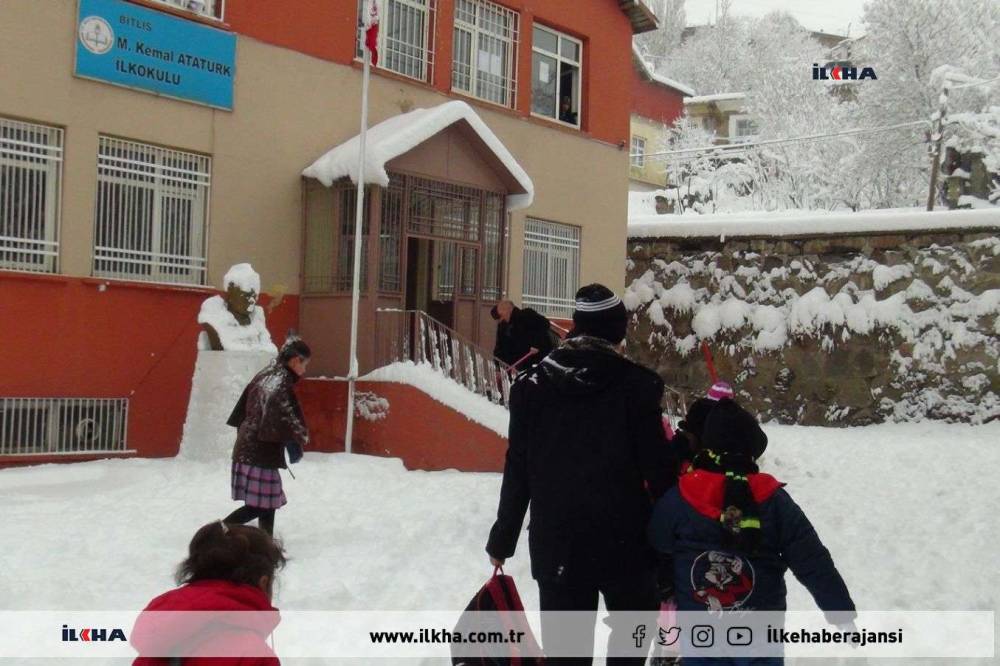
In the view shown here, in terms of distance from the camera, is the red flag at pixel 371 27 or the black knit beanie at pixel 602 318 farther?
the red flag at pixel 371 27

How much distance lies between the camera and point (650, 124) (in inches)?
1581

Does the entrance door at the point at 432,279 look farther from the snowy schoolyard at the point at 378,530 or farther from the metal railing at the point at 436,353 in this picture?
the snowy schoolyard at the point at 378,530

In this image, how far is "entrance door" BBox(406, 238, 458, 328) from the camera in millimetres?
14344

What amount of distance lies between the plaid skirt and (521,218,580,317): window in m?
9.44

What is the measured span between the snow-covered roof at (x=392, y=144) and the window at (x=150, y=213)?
1418 mm

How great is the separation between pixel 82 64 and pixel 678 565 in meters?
9.37

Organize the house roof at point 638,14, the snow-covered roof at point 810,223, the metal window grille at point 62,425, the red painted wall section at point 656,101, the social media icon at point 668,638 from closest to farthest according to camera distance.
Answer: the social media icon at point 668,638 < the metal window grille at point 62,425 < the snow-covered roof at point 810,223 < the house roof at point 638,14 < the red painted wall section at point 656,101

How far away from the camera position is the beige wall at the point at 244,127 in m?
10.5

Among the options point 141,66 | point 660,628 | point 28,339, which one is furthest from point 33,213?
point 660,628

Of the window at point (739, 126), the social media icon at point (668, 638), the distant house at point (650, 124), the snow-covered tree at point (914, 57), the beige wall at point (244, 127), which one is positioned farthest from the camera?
the window at point (739, 126)

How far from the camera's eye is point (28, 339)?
1035cm

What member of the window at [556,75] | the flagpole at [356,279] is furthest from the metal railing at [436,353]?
the window at [556,75]

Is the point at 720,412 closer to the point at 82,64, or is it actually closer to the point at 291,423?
the point at 291,423

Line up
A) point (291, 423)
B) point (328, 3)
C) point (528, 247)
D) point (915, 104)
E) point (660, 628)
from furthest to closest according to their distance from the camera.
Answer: point (915, 104)
point (528, 247)
point (328, 3)
point (291, 423)
point (660, 628)
